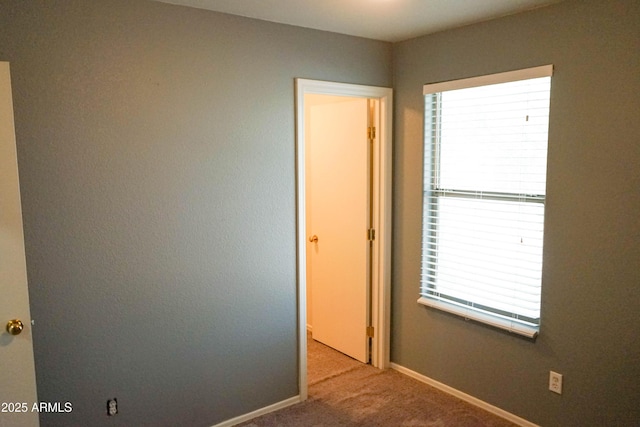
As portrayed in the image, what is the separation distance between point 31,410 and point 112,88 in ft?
5.05

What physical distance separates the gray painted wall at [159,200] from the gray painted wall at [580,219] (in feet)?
3.80

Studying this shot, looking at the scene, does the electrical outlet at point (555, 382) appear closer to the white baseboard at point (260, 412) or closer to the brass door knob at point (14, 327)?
the white baseboard at point (260, 412)

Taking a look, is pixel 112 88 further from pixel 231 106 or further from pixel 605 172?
pixel 605 172

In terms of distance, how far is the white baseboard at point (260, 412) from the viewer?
2.97 meters

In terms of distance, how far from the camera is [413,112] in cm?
343

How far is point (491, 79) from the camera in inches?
115

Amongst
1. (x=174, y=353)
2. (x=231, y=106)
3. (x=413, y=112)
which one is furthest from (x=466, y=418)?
(x=231, y=106)

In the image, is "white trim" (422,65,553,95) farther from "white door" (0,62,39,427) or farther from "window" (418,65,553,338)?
"white door" (0,62,39,427)

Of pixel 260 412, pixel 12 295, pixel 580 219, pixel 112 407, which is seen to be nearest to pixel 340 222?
pixel 260 412

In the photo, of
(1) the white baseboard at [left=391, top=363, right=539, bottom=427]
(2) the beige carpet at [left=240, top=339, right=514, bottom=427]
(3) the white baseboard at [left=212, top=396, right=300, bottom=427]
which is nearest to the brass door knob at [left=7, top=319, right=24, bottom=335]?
(3) the white baseboard at [left=212, top=396, right=300, bottom=427]

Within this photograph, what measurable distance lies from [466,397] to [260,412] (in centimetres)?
136

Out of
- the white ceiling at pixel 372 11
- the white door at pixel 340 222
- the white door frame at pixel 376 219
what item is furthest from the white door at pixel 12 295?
the white door at pixel 340 222

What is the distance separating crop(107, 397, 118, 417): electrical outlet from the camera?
8.34 feet

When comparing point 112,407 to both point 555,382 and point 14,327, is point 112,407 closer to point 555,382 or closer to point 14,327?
point 14,327
